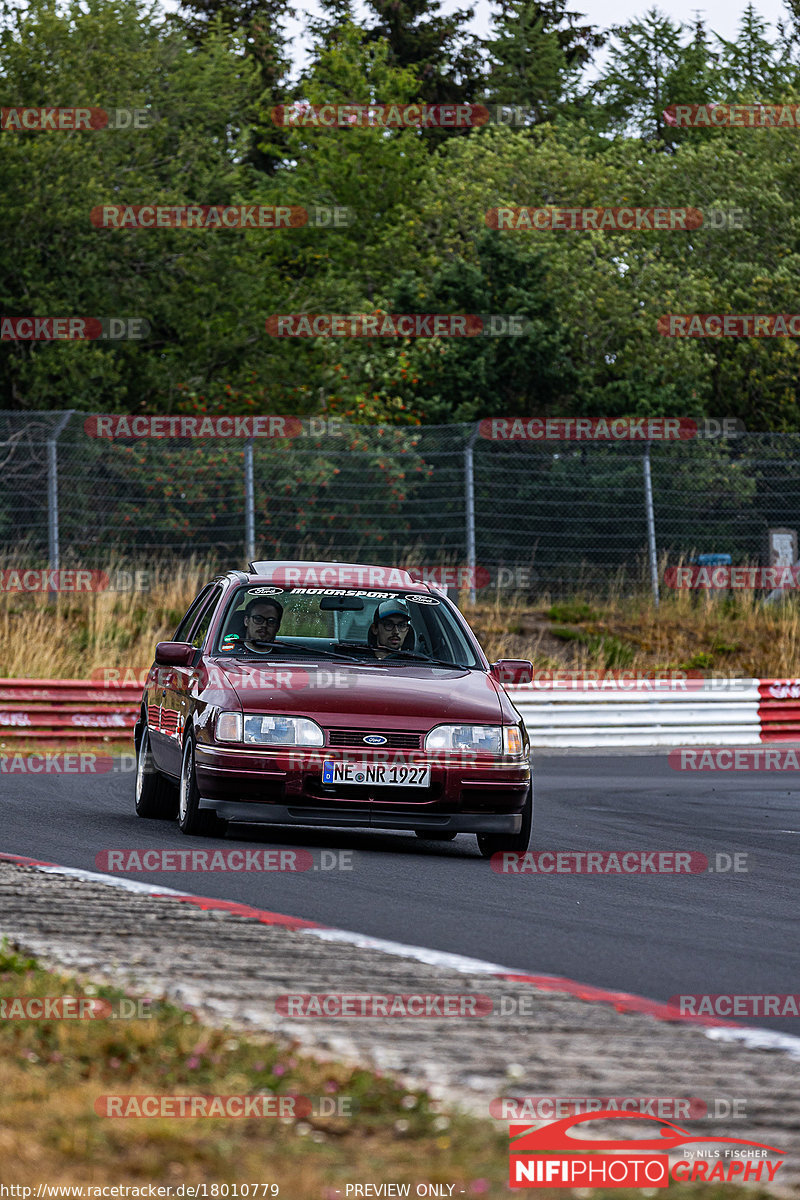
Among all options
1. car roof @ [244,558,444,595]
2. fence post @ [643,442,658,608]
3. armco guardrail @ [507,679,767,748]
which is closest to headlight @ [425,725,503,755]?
car roof @ [244,558,444,595]

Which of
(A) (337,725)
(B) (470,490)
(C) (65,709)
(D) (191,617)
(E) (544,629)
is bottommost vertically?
(C) (65,709)

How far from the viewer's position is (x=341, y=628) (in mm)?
10961

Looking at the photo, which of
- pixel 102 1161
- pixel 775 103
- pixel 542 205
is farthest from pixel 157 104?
pixel 102 1161

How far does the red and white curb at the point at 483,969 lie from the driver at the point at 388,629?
10.5 feet

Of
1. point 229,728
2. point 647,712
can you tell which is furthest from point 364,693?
point 647,712

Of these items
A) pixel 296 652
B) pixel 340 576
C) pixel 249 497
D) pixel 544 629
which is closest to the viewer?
pixel 296 652

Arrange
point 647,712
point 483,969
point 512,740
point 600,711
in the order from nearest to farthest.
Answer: point 483,969, point 512,740, point 600,711, point 647,712

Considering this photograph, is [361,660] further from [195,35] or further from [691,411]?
[195,35]

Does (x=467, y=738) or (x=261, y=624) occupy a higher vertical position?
(x=261, y=624)

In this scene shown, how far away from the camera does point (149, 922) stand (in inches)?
263

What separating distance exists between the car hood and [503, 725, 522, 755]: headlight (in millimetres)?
57

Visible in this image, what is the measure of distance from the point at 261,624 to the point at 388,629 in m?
0.76

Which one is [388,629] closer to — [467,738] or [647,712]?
[467,738]

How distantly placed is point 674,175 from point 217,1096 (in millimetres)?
46638
